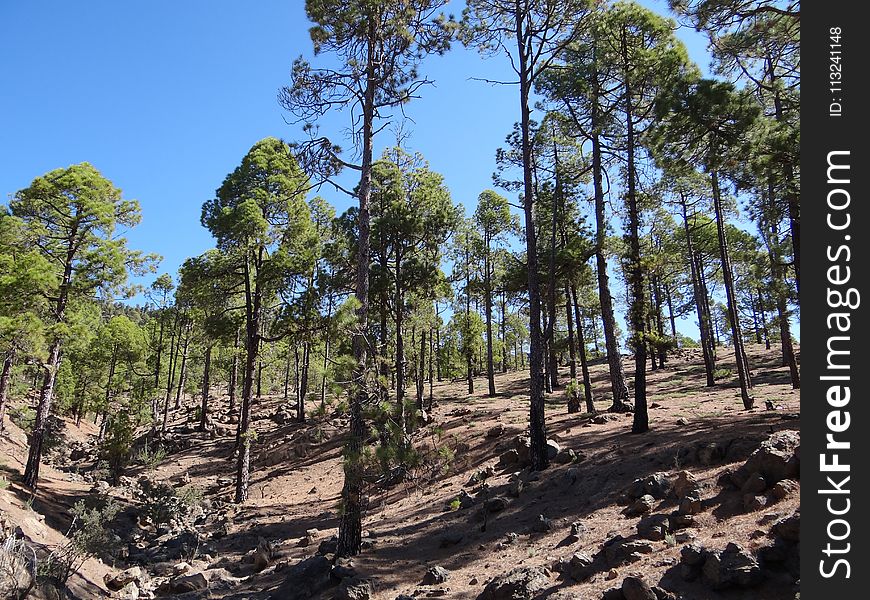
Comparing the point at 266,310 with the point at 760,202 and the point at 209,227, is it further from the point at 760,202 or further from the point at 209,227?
the point at 760,202

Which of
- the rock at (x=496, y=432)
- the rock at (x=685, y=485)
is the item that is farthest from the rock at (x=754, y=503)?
the rock at (x=496, y=432)

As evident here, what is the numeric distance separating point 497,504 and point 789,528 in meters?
6.54

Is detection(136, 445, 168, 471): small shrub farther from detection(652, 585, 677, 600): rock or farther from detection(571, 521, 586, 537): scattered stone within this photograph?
detection(652, 585, 677, 600): rock

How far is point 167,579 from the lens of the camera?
11492 mm

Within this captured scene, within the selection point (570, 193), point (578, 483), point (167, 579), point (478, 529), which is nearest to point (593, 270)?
point (570, 193)

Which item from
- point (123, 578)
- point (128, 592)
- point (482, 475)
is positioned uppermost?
point (482, 475)

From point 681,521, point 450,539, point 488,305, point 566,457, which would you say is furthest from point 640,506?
point 488,305

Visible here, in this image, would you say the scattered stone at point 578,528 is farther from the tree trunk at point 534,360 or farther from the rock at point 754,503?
the tree trunk at point 534,360

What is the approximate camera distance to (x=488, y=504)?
11.0 metres

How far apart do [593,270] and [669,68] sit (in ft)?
36.4

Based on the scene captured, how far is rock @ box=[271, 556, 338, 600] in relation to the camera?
339 inches

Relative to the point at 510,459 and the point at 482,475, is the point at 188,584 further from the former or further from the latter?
the point at 510,459

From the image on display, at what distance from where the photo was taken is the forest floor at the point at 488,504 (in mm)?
6824

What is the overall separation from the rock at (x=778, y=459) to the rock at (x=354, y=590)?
6537mm
